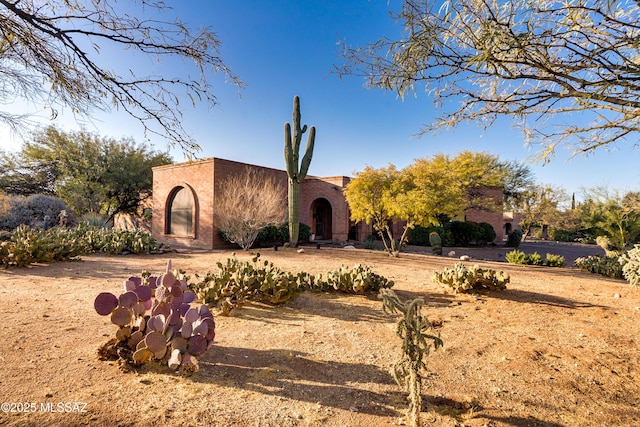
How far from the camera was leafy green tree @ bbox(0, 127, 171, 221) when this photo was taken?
18.8 metres

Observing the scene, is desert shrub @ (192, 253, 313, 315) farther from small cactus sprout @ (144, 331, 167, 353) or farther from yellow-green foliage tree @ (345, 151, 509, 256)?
yellow-green foliage tree @ (345, 151, 509, 256)

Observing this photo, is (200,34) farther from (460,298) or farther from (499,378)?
(460,298)

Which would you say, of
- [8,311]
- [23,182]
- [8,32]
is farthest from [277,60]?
[23,182]

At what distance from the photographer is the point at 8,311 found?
3.88 m

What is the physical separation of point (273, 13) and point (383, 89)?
10.3 ft

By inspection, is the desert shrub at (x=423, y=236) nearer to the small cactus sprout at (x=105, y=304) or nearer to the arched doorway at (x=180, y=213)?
the arched doorway at (x=180, y=213)

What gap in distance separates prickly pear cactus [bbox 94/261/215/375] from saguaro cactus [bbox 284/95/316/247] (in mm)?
10404

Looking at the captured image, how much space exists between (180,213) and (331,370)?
15.5 m

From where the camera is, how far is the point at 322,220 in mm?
21531

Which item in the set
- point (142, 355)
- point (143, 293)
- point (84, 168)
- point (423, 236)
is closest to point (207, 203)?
point (84, 168)

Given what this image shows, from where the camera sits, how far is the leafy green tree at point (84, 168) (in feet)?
61.7

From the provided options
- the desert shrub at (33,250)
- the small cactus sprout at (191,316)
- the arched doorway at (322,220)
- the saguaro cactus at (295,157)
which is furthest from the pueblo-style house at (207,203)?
the small cactus sprout at (191,316)

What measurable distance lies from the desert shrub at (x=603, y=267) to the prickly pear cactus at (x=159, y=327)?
10.1m

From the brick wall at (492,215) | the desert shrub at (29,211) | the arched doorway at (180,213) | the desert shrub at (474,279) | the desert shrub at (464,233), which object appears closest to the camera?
the desert shrub at (474,279)
